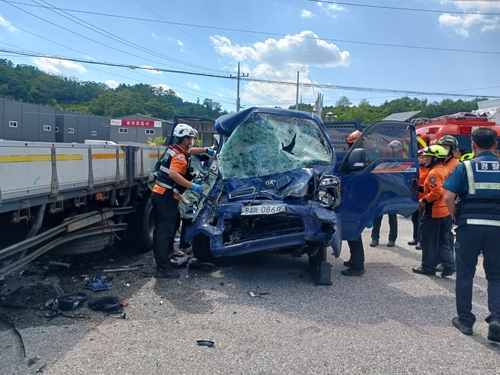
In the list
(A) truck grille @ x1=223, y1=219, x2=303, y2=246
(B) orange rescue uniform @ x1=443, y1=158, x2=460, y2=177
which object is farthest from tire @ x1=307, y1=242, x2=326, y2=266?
(B) orange rescue uniform @ x1=443, y1=158, x2=460, y2=177

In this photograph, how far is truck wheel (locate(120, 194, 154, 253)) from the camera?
623 centimetres

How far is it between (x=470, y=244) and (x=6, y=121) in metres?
33.9

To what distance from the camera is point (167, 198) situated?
518 centimetres

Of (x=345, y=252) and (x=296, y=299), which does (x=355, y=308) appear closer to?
(x=296, y=299)

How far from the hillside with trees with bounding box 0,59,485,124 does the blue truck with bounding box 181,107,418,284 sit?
49.3 ft

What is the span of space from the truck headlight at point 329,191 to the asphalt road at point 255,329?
Answer: 1.05m

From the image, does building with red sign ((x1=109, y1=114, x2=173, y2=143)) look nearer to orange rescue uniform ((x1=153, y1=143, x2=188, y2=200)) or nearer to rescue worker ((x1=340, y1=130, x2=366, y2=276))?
orange rescue uniform ((x1=153, y1=143, x2=188, y2=200))

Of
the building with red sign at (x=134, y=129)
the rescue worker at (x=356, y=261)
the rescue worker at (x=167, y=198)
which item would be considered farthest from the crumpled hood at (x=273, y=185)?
the building with red sign at (x=134, y=129)

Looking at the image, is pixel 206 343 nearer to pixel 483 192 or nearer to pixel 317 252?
pixel 317 252

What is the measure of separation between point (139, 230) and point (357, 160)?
3396mm

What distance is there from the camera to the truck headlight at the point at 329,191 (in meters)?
4.91

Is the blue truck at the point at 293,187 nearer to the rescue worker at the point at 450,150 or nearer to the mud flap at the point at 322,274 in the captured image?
the mud flap at the point at 322,274

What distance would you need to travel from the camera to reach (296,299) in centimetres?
451

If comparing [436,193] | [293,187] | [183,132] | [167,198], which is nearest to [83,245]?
[167,198]
